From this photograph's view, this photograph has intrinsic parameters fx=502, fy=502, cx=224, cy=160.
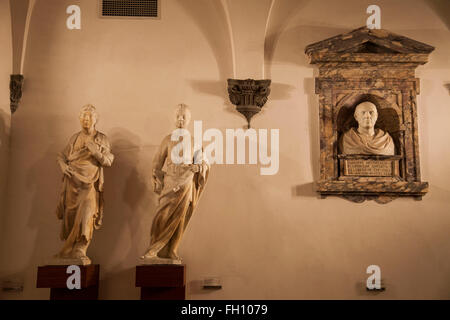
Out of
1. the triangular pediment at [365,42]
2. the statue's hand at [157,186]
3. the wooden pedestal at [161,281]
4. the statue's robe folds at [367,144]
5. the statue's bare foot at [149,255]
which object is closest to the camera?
the wooden pedestal at [161,281]

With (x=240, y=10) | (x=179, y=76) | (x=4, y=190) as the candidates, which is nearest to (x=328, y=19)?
(x=240, y=10)

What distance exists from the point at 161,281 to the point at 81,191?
1.40 m

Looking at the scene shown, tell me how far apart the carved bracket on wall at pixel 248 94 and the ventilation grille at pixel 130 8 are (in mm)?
1520

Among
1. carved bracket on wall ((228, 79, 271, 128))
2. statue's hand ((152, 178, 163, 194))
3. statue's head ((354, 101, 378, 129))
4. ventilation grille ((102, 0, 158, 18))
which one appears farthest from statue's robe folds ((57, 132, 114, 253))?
statue's head ((354, 101, 378, 129))

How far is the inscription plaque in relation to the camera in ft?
21.2

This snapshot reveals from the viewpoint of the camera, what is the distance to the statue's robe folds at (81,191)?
18.7ft

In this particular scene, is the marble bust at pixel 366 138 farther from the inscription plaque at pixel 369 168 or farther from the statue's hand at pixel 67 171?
the statue's hand at pixel 67 171

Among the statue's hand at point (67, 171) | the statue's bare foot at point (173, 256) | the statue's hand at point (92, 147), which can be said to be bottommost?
the statue's bare foot at point (173, 256)

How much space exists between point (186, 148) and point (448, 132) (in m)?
3.50

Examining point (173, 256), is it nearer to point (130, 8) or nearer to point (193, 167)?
point (193, 167)

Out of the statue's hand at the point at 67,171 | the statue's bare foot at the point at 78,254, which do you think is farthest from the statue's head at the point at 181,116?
the statue's bare foot at the point at 78,254

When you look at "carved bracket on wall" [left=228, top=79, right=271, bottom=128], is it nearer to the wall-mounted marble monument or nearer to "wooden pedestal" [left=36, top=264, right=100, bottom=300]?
the wall-mounted marble monument

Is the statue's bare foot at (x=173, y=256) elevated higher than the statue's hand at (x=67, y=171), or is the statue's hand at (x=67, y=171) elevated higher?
the statue's hand at (x=67, y=171)

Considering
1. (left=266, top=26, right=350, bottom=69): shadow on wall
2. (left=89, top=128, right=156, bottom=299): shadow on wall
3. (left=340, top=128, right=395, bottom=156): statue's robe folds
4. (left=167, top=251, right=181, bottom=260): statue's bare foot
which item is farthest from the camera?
(left=266, top=26, right=350, bottom=69): shadow on wall
